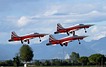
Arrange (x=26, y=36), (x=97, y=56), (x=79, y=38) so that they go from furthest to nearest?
(x=97, y=56) → (x=26, y=36) → (x=79, y=38)

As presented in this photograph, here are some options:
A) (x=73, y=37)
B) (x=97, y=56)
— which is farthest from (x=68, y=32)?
(x=97, y=56)

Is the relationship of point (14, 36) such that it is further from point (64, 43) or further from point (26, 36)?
point (64, 43)

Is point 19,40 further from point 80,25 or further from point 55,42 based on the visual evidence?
point 80,25

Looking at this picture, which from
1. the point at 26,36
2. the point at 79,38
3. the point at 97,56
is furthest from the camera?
the point at 97,56

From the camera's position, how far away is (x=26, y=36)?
62.5 m

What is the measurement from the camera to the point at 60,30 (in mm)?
60531

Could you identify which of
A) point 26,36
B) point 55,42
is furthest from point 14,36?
point 55,42

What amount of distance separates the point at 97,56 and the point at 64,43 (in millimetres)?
135712

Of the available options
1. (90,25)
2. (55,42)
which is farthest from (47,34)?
(90,25)

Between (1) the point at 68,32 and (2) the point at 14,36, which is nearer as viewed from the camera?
(1) the point at 68,32

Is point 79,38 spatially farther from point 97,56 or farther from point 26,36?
point 97,56

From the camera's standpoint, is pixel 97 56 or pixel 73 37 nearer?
pixel 73 37

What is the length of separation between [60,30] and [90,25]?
437 cm

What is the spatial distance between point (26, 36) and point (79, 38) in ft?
27.4
